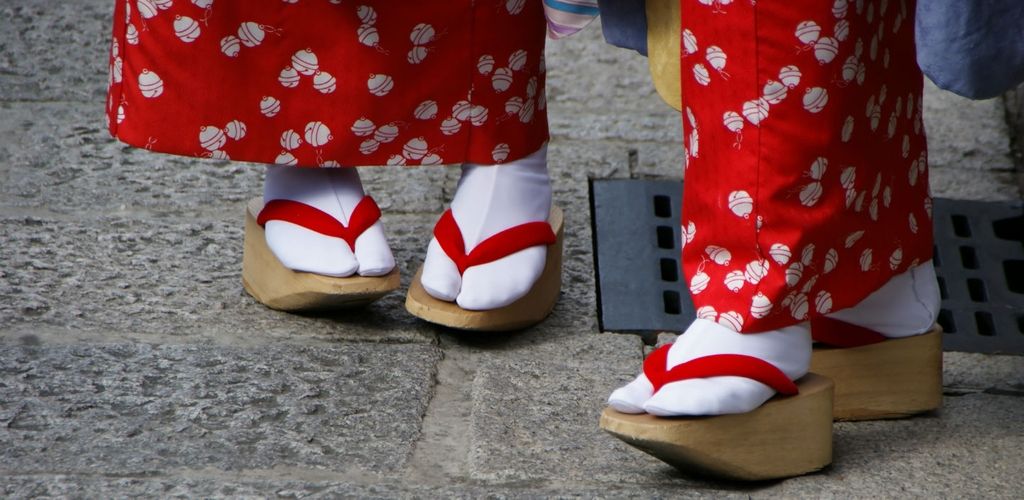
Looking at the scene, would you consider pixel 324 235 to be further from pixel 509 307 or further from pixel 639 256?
pixel 639 256

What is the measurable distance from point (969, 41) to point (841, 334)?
1.21ft

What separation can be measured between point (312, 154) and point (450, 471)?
1.42 ft

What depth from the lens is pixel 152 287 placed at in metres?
1.48

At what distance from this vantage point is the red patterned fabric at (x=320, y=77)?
1304 mm

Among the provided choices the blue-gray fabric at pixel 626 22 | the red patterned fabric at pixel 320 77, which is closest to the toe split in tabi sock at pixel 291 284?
the red patterned fabric at pixel 320 77

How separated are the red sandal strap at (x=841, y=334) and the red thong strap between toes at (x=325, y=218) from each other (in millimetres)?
517

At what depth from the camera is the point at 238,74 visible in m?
1.32

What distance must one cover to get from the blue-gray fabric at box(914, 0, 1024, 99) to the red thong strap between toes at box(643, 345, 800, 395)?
287 mm

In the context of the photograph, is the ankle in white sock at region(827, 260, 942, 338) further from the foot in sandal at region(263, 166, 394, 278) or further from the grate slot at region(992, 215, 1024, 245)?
the grate slot at region(992, 215, 1024, 245)

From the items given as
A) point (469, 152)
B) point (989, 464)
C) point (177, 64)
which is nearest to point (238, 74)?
point (177, 64)

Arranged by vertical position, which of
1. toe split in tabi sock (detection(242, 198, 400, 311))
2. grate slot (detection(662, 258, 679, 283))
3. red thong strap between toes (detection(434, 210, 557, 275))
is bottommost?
grate slot (detection(662, 258, 679, 283))

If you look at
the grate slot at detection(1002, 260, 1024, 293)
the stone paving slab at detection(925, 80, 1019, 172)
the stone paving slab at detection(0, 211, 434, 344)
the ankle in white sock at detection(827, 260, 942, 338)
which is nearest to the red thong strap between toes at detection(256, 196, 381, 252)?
the stone paving slab at detection(0, 211, 434, 344)

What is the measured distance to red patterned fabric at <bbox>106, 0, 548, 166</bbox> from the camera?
1.30 meters

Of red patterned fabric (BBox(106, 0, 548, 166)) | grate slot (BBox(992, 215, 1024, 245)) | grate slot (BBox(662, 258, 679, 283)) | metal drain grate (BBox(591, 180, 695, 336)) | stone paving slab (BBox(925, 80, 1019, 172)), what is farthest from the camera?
stone paving slab (BBox(925, 80, 1019, 172))
